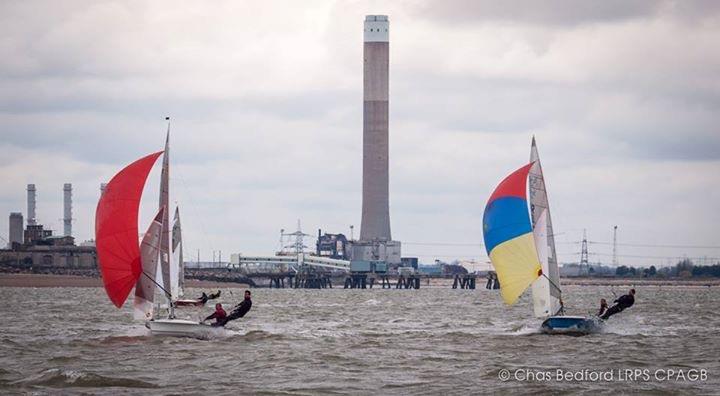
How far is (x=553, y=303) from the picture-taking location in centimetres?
4256

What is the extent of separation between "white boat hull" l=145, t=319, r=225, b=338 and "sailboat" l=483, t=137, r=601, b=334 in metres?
8.28

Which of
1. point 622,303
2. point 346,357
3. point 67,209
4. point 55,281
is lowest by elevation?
point 346,357

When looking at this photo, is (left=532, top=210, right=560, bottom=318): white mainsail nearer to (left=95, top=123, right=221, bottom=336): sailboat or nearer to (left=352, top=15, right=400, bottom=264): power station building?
(left=95, top=123, right=221, bottom=336): sailboat

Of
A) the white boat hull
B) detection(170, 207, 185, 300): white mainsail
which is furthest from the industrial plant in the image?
the white boat hull

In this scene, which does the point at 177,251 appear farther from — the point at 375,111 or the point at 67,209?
the point at 67,209

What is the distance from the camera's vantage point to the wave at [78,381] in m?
30.8

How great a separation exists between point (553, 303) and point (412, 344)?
424cm

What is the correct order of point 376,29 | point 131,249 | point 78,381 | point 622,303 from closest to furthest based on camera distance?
1. point 78,381
2. point 131,249
3. point 622,303
4. point 376,29

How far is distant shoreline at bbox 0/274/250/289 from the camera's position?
5236 inches

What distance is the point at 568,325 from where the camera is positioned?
1663 inches

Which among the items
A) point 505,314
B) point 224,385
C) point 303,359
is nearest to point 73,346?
point 303,359

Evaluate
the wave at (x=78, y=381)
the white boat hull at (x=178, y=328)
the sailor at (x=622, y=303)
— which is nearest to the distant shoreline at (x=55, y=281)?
the white boat hull at (x=178, y=328)

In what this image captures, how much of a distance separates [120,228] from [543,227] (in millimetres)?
11728

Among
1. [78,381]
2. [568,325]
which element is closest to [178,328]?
[78,381]
